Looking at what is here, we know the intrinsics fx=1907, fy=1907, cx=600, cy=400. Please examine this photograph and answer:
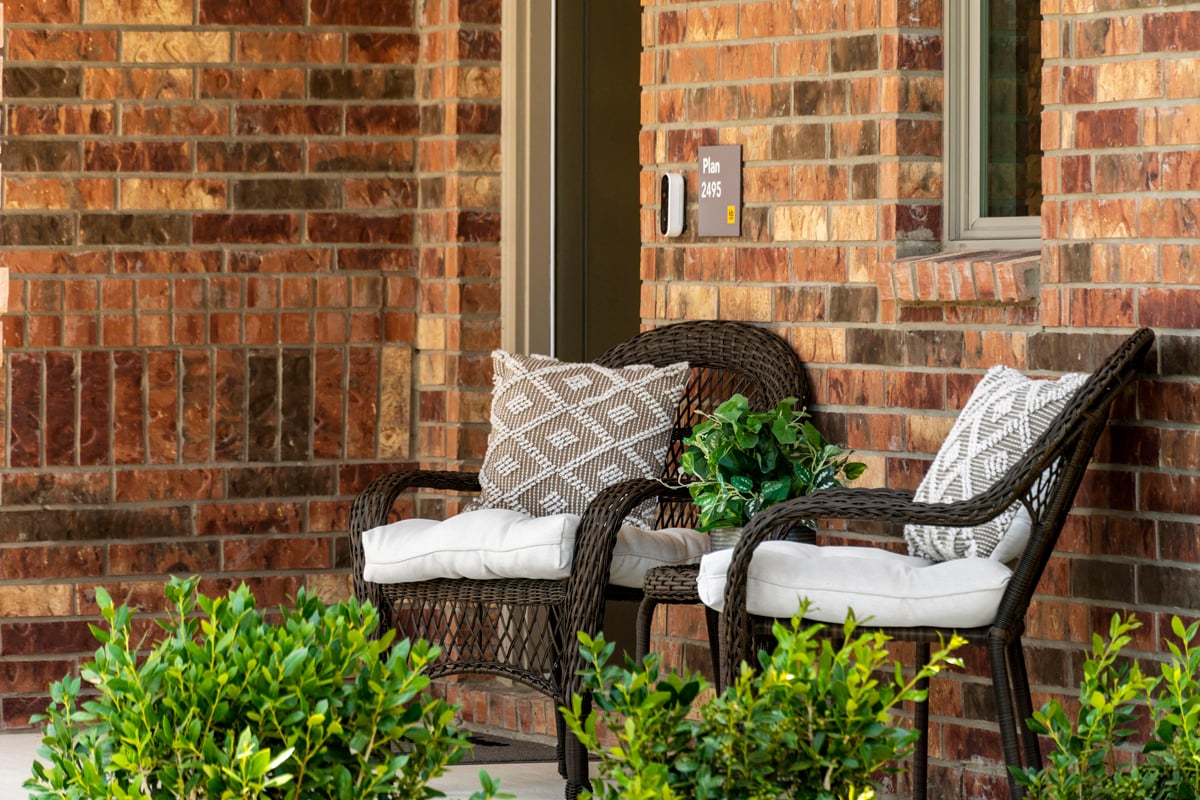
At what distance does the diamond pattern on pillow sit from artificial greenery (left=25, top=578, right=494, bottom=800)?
5.23 ft

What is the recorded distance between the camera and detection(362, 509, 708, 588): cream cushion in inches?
152

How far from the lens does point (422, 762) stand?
6.97 feet

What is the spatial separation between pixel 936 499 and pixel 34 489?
8.49 ft

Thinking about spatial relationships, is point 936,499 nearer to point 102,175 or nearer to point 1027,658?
point 1027,658

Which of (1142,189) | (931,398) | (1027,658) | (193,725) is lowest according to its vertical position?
(1027,658)

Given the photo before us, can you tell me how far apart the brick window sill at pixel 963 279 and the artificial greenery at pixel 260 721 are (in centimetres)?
203

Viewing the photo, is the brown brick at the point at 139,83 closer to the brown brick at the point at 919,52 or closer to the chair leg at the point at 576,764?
the brown brick at the point at 919,52

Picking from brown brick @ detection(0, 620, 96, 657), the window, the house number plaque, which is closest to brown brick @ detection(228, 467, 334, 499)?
brown brick @ detection(0, 620, 96, 657)

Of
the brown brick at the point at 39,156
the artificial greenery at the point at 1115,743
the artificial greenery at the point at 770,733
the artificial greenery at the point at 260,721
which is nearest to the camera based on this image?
the artificial greenery at the point at 770,733

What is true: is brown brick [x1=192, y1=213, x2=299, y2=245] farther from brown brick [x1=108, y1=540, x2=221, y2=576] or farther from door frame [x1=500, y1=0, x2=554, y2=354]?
brown brick [x1=108, y1=540, x2=221, y2=576]

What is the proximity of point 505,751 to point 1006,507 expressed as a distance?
189 cm

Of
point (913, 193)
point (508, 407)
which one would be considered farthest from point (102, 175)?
point (913, 193)

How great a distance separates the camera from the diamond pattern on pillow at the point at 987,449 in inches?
137

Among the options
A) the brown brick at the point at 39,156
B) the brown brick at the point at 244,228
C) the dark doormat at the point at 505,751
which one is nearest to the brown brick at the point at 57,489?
the brown brick at the point at 244,228
